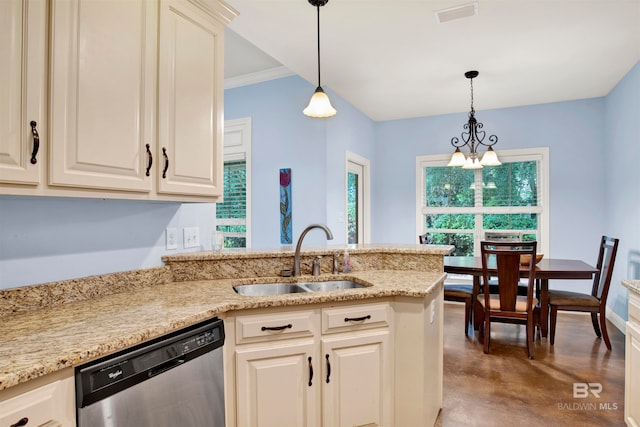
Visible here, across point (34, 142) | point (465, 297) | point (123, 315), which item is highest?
point (34, 142)

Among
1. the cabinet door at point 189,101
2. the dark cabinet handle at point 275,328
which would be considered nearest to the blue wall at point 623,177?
the dark cabinet handle at point 275,328

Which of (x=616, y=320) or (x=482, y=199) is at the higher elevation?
(x=482, y=199)

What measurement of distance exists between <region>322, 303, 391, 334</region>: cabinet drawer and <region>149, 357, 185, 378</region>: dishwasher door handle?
0.65 meters

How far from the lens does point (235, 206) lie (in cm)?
432

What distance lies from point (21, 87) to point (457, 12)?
2.60 metres

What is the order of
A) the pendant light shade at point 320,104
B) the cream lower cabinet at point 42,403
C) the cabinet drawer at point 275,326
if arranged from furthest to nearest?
1. the pendant light shade at point 320,104
2. the cabinet drawer at point 275,326
3. the cream lower cabinet at point 42,403

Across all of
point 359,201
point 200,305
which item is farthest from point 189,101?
point 359,201

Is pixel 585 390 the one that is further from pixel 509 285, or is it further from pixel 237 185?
pixel 237 185

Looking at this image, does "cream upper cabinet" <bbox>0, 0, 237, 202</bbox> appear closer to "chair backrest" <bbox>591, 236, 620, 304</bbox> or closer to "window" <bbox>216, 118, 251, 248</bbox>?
"window" <bbox>216, 118, 251, 248</bbox>

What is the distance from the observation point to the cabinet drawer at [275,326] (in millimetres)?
1558

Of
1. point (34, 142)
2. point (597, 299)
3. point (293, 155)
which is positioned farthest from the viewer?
point (293, 155)

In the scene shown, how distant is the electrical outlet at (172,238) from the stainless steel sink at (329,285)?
0.78 meters

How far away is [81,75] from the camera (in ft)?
4.35

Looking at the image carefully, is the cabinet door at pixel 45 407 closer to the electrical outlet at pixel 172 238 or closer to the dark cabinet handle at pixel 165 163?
the dark cabinet handle at pixel 165 163
